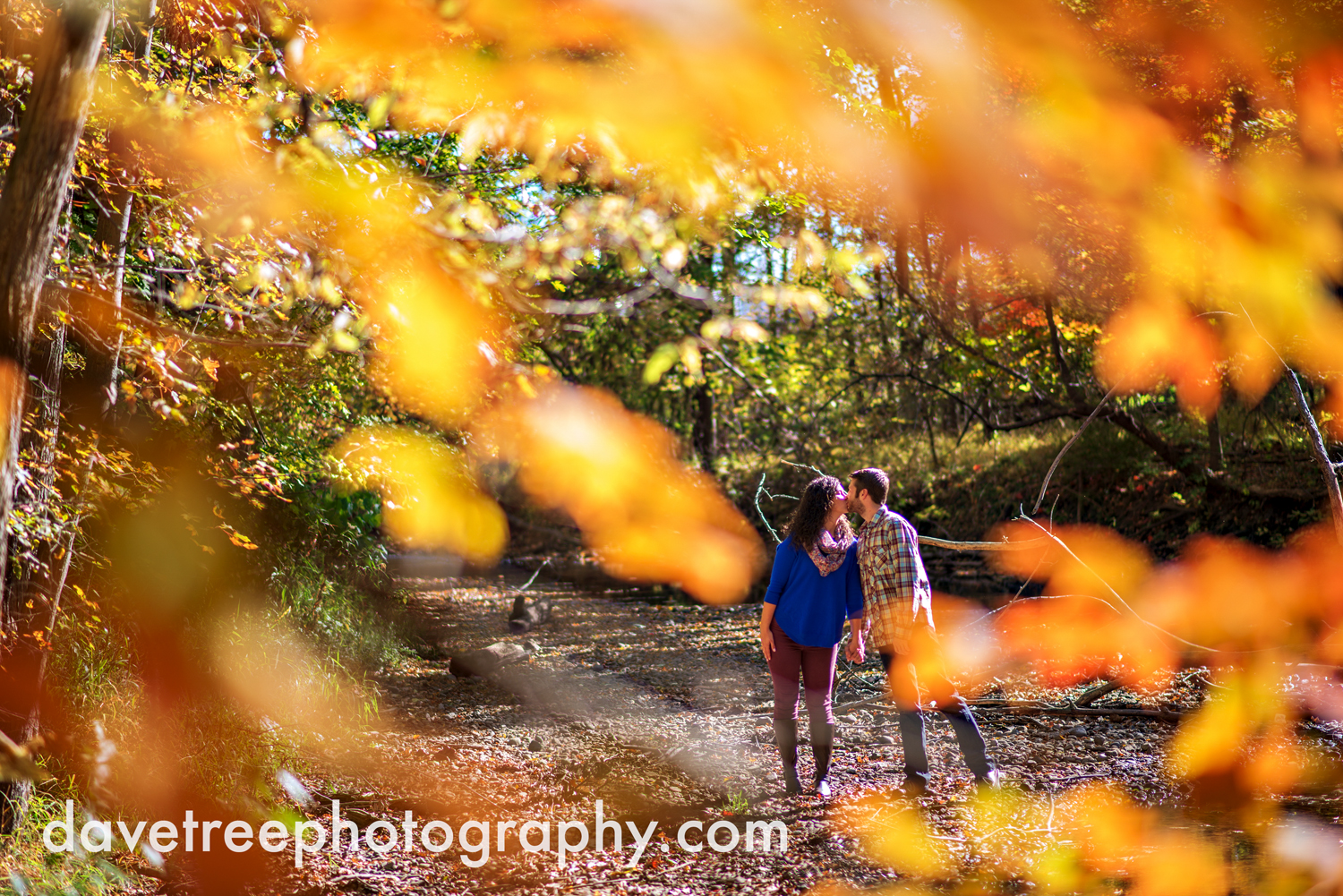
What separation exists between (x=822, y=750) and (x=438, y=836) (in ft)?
6.57

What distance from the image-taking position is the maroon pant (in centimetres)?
471

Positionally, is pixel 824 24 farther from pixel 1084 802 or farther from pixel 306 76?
pixel 1084 802

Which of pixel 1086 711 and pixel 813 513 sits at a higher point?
pixel 813 513

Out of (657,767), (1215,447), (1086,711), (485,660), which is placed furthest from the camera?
(1215,447)

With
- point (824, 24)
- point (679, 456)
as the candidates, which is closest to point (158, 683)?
point (824, 24)

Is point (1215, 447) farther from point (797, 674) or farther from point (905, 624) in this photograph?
point (797, 674)

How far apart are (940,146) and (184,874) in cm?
602

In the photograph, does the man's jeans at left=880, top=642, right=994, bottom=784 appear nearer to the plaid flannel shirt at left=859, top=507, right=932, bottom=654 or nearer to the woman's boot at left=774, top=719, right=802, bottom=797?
the plaid flannel shirt at left=859, top=507, right=932, bottom=654

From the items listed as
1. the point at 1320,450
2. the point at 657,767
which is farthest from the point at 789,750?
the point at 1320,450

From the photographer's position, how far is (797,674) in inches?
186

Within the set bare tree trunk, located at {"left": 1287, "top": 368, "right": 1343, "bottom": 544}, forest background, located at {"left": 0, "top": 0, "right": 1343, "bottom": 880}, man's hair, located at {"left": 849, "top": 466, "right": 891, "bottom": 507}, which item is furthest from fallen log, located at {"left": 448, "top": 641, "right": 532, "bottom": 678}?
bare tree trunk, located at {"left": 1287, "top": 368, "right": 1343, "bottom": 544}

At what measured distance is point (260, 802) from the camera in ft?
15.9

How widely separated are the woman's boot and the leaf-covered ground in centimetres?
11

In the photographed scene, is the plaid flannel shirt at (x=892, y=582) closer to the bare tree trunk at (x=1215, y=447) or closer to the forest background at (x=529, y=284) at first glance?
the forest background at (x=529, y=284)
